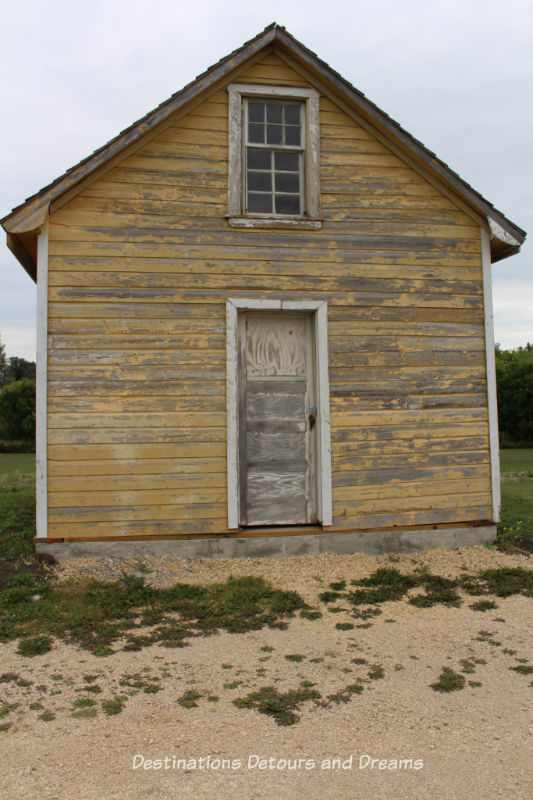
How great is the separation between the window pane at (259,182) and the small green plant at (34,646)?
5282 mm

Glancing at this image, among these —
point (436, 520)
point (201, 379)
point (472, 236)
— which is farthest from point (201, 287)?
point (436, 520)

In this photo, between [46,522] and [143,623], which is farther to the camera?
[46,522]

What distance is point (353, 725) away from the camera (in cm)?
342

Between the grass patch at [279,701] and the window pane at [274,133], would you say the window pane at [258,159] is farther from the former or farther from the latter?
the grass patch at [279,701]

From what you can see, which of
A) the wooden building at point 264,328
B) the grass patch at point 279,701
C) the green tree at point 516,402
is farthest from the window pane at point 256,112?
the green tree at point 516,402

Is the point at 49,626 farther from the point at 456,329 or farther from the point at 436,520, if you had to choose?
the point at 456,329

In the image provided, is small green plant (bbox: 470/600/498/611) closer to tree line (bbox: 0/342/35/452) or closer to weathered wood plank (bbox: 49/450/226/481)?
weathered wood plank (bbox: 49/450/226/481)

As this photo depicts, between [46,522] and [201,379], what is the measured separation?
88.3 inches

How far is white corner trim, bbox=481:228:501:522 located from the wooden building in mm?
27

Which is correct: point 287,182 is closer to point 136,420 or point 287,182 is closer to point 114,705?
point 136,420

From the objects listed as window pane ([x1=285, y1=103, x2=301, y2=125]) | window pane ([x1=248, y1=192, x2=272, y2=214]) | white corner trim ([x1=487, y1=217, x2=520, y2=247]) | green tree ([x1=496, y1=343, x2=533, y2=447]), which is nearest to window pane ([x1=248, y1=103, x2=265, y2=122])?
window pane ([x1=285, y1=103, x2=301, y2=125])

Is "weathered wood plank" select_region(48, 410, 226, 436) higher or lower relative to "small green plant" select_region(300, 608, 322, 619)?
higher

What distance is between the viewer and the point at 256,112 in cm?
728

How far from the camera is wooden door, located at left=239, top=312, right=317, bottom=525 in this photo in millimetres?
7008
